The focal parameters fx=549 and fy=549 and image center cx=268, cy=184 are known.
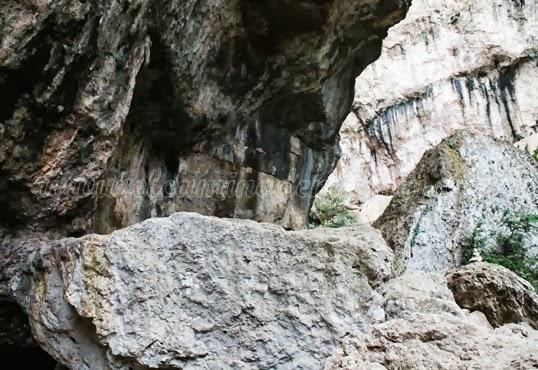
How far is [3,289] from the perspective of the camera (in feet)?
15.1

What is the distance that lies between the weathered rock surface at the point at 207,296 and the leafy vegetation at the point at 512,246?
231 inches

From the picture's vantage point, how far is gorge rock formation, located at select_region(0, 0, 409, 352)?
449 cm

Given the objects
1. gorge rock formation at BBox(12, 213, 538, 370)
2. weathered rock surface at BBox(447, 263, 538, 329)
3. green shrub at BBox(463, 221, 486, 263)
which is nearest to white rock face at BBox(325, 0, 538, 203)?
green shrub at BBox(463, 221, 486, 263)

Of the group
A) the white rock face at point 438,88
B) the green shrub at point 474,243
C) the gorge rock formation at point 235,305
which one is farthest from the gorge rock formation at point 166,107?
the white rock face at point 438,88

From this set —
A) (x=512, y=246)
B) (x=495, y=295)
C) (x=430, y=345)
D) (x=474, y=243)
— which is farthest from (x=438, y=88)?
(x=430, y=345)

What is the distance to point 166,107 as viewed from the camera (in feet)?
22.4

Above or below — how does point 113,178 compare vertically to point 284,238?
above

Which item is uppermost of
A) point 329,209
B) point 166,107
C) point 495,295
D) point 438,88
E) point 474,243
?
point 438,88

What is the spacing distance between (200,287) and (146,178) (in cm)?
423

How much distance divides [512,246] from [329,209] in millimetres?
11980

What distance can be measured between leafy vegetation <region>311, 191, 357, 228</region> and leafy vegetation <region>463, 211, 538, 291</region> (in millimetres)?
9783

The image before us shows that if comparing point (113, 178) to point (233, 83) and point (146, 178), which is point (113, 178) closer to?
point (146, 178)

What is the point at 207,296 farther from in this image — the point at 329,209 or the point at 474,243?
the point at 329,209

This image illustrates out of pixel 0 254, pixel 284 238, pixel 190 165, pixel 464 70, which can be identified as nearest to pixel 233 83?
pixel 190 165
